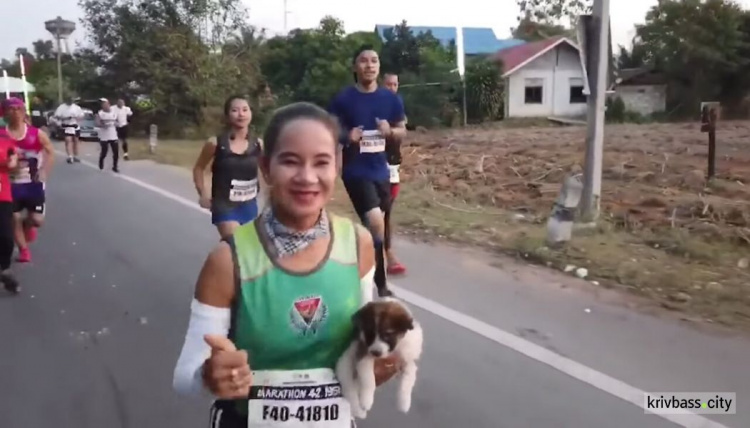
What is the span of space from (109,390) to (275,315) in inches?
140

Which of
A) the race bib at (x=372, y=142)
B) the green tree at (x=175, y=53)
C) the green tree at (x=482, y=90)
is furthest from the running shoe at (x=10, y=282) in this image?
the green tree at (x=482, y=90)

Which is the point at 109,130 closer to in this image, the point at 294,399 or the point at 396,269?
the point at 396,269

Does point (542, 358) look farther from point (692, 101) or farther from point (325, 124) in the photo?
point (692, 101)

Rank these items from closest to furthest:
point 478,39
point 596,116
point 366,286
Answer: point 366,286, point 596,116, point 478,39

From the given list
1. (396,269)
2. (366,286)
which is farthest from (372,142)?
(366,286)

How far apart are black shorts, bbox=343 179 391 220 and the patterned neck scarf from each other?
495 centimetres

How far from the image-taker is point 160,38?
36000 mm

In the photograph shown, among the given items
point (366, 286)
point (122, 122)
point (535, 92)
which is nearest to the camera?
point (366, 286)

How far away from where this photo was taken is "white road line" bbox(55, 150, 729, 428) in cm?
472

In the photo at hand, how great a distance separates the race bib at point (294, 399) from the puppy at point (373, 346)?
40mm

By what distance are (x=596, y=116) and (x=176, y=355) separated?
19.6 ft

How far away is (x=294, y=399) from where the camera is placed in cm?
225

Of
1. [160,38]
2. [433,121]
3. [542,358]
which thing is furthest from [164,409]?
[433,121]

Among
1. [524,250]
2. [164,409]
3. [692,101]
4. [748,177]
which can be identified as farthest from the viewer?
[692,101]
